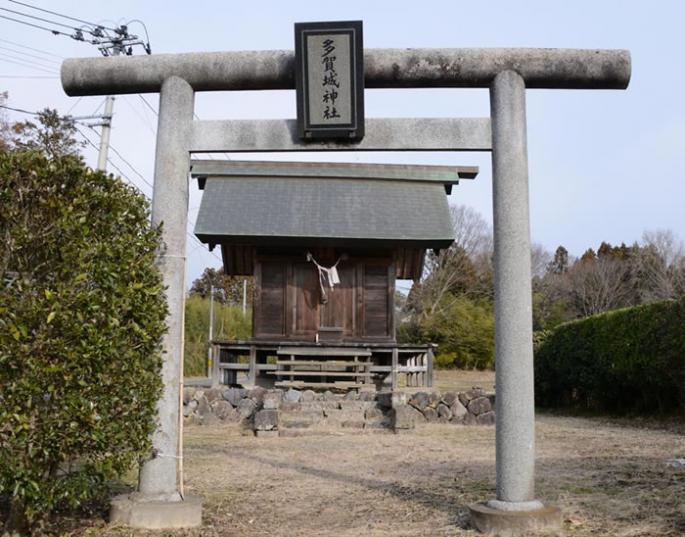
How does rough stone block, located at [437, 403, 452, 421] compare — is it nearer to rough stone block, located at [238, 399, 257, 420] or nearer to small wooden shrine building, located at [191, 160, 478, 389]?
small wooden shrine building, located at [191, 160, 478, 389]

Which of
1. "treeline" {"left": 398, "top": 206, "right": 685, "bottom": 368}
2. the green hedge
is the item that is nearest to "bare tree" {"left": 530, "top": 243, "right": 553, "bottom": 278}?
"treeline" {"left": 398, "top": 206, "right": 685, "bottom": 368}

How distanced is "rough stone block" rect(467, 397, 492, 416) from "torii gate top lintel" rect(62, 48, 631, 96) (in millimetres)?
8666

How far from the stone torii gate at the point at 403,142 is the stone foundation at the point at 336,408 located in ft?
22.7

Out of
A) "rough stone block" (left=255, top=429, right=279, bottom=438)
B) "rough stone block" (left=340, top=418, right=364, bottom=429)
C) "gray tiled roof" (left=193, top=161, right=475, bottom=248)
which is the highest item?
"gray tiled roof" (left=193, top=161, right=475, bottom=248)

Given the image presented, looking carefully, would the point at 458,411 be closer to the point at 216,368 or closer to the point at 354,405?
the point at 354,405

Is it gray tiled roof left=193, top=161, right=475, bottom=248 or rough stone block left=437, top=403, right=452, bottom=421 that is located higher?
gray tiled roof left=193, top=161, right=475, bottom=248

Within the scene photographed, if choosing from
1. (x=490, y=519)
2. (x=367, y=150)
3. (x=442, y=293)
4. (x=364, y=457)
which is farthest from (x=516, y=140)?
(x=442, y=293)

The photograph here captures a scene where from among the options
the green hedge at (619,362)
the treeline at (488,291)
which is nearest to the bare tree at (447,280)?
the treeline at (488,291)

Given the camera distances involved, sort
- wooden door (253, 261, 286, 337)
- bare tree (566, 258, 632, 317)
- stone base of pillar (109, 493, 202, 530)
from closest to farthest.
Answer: stone base of pillar (109, 493, 202, 530)
wooden door (253, 261, 286, 337)
bare tree (566, 258, 632, 317)

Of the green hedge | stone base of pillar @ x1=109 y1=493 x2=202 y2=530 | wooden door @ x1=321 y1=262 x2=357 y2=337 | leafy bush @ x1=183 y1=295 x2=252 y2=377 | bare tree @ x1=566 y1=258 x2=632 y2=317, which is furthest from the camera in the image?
bare tree @ x1=566 y1=258 x2=632 y2=317

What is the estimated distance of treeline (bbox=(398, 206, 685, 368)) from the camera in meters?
32.2

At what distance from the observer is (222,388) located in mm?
13477

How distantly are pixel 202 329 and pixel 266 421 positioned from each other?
70.1ft

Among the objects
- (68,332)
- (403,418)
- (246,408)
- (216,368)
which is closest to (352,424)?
(403,418)
